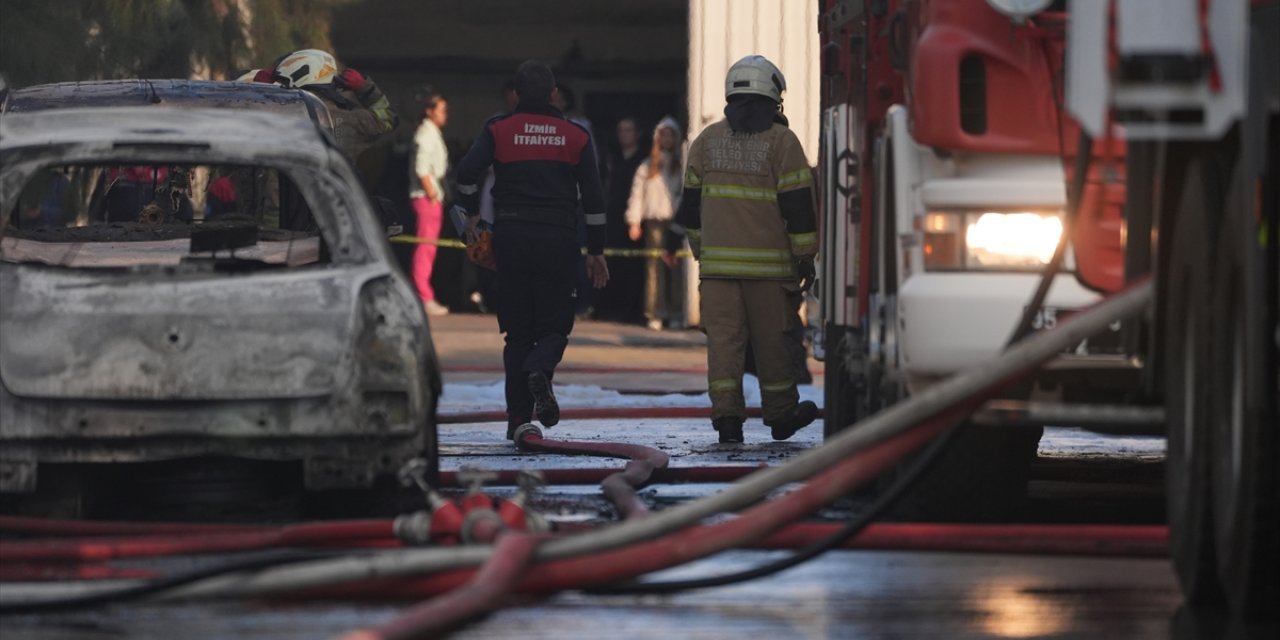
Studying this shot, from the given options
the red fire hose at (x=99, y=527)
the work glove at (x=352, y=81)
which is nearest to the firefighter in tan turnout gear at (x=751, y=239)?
the work glove at (x=352, y=81)

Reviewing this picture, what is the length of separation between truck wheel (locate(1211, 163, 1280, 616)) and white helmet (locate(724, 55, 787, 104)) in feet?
20.2

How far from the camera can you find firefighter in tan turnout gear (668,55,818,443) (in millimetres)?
12594

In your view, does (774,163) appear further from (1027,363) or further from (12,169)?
(1027,363)

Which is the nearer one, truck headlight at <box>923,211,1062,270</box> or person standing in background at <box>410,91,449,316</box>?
truck headlight at <box>923,211,1062,270</box>

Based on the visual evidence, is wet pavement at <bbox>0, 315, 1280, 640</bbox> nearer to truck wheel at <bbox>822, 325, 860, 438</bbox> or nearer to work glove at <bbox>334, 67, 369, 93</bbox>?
truck wheel at <bbox>822, 325, 860, 438</bbox>

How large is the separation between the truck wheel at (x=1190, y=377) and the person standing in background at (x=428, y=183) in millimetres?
17162

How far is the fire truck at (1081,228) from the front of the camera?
618cm

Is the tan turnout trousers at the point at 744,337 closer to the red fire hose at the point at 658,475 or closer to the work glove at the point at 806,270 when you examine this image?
the work glove at the point at 806,270

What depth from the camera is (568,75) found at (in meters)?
25.6

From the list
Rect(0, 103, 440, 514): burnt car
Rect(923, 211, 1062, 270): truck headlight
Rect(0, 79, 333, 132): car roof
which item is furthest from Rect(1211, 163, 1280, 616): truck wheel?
Rect(0, 79, 333, 132): car roof

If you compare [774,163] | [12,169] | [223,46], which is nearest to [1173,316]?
[12,169]

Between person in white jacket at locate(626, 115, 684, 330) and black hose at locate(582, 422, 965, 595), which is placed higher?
person in white jacket at locate(626, 115, 684, 330)

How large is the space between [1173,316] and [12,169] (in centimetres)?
399

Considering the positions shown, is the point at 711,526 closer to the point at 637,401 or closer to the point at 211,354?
the point at 211,354
